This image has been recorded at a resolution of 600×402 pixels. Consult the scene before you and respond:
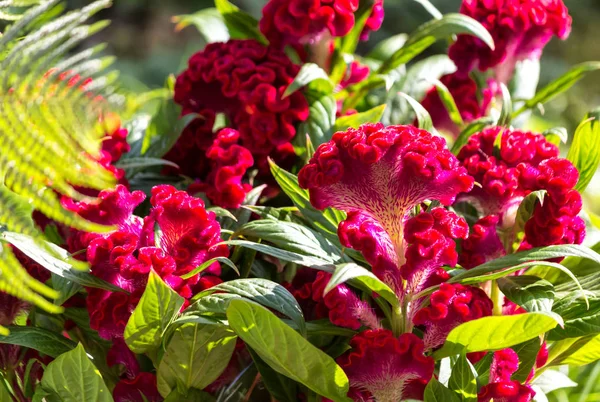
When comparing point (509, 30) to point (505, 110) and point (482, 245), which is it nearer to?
point (505, 110)

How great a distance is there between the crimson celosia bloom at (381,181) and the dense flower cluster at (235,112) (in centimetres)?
21

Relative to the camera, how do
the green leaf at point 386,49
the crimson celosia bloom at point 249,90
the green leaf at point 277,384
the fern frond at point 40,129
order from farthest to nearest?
the green leaf at point 386,49
the crimson celosia bloom at point 249,90
the green leaf at point 277,384
the fern frond at point 40,129

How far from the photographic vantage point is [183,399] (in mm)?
838

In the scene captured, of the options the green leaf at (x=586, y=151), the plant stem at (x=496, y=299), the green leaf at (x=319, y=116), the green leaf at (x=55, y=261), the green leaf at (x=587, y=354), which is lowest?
the green leaf at (x=587, y=354)

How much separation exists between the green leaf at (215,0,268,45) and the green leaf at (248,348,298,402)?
0.49 m

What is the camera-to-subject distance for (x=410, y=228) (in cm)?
75

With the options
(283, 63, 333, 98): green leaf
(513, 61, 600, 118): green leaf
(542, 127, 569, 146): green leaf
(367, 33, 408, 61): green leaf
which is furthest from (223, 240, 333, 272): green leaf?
A: (367, 33, 408, 61): green leaf

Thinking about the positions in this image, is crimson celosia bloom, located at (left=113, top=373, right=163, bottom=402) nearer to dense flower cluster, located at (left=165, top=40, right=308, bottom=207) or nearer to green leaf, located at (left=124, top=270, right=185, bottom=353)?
green leaf, located at (left=124, top=270, right=185, bottom=353)

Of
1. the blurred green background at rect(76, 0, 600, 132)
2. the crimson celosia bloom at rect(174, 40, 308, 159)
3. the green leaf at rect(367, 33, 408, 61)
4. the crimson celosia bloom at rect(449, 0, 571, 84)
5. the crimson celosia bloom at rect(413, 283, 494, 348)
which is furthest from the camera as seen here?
the blurred green background at rect(76, 0, 600, 132)

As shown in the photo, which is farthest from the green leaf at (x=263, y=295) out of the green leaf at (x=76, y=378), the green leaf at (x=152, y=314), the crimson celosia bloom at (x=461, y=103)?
the crimson celosia bloom at (x=461, y=103)

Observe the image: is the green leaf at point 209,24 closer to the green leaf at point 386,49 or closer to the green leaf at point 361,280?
the green leaf at point 386,49

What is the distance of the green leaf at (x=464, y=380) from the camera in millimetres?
766

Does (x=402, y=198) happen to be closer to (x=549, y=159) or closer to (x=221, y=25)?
(x=549, y=159)

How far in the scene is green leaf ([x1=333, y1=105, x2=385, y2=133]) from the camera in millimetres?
Result: 1012
